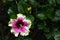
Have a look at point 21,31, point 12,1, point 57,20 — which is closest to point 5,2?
point 12,1

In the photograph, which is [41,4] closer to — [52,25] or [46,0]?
[46,0]

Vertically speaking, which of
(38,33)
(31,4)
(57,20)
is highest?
(31,4)

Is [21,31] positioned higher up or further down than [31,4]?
further down

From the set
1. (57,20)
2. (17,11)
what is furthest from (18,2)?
(57,20)

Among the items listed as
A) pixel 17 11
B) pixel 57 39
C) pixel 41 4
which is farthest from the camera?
pixel 41 4

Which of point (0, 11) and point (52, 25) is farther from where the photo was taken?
point (0, 11)

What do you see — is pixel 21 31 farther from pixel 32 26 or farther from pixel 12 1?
pixel 12 1

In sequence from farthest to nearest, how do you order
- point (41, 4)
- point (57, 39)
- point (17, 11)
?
point (41, 4) < point (17, 11) < point (57, 39)
